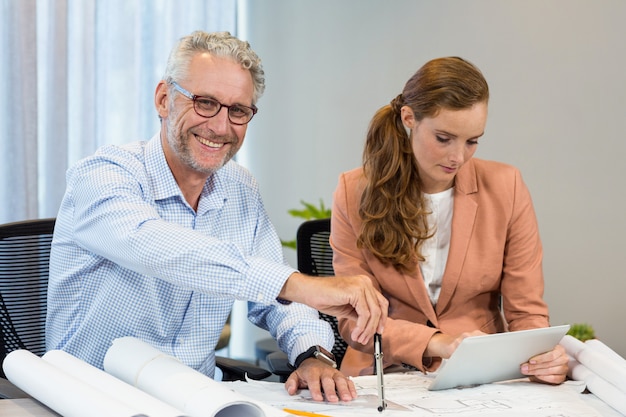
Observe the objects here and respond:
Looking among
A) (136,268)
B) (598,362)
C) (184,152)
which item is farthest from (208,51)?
(598,362)

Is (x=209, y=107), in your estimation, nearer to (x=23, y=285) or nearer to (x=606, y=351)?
(x=23, y=285)

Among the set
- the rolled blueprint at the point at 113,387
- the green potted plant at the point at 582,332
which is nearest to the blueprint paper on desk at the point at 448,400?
the rolled blueprint at the point at 113,387

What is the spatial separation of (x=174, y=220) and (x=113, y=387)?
2.29 ft

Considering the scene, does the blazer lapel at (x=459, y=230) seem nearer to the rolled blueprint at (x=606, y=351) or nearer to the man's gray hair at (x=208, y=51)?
the rolled blueprint at (x=606, y=351)

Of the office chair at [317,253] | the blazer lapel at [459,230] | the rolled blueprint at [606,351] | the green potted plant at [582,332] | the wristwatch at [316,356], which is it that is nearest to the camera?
the rolled blueprint at [606,351]

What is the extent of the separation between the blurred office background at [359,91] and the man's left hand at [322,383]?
2.33 m

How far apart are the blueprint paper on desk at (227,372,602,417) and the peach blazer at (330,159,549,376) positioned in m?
0.38

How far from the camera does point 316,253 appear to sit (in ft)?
8.41

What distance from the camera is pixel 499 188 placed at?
7.54 feet

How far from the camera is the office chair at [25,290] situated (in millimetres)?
2109

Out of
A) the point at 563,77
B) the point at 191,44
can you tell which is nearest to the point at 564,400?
the point at 191,44

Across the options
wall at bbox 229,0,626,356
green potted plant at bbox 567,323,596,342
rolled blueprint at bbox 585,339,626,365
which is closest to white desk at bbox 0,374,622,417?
rolled blueprint at bbox 585,339,626,365

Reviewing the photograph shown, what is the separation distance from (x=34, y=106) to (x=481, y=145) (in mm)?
2283

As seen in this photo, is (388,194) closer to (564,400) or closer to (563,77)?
(564,400)
